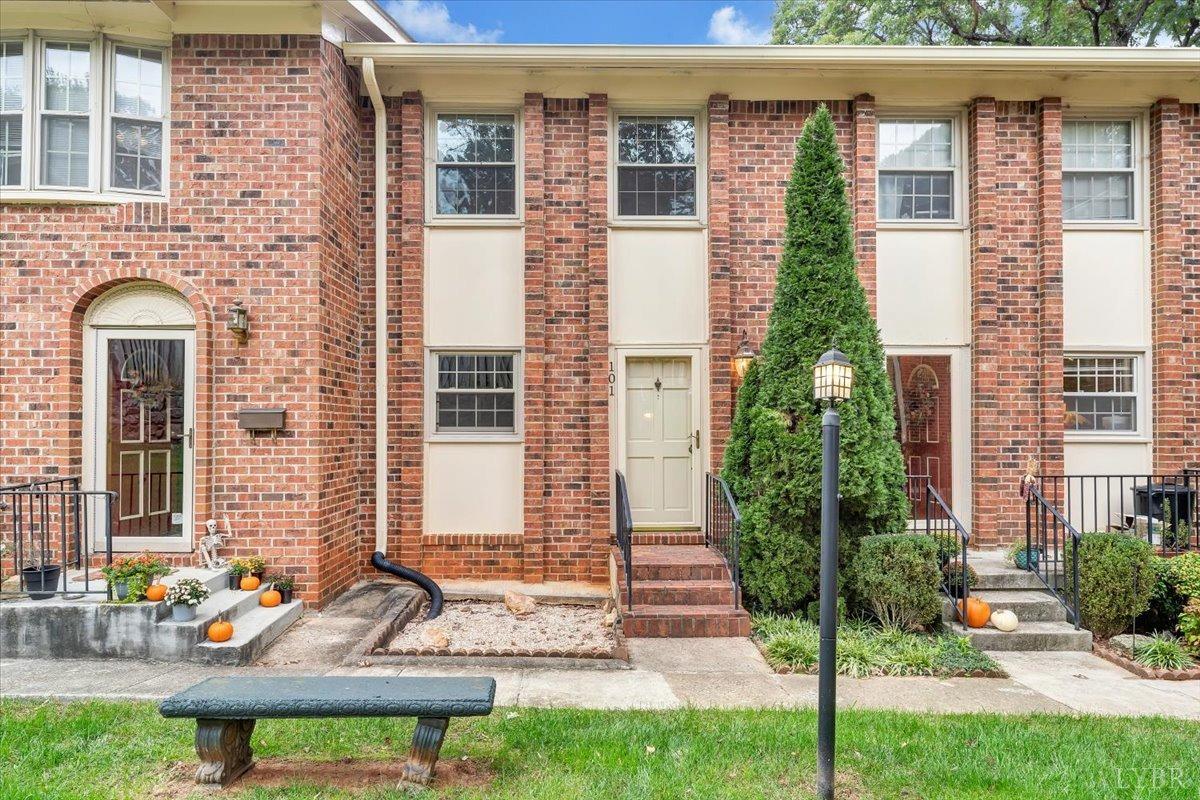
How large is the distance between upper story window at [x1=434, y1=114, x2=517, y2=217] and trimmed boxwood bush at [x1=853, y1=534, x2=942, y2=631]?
529 cm

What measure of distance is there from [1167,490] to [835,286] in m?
4.47

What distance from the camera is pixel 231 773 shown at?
10.4 feet

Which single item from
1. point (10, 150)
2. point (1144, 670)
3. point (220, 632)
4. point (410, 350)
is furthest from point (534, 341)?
point (1144, 670)

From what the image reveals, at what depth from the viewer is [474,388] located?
7.39 meters

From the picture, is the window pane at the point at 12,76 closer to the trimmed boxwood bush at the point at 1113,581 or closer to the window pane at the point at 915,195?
the window pane at the point at 915,195

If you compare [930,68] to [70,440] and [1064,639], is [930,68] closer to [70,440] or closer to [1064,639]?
[1064,639]

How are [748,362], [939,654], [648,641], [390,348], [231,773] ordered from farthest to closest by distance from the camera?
[390,348] < [748,362] < [648,641] < [939,654] < [231,773]

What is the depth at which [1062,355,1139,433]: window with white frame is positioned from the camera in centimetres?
752

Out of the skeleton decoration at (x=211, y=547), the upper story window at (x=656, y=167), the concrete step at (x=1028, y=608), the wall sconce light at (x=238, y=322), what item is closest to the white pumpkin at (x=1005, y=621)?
the concrete step at (x=1028, y=608)

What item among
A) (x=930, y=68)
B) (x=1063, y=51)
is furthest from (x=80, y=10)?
(x=1063, y=51)

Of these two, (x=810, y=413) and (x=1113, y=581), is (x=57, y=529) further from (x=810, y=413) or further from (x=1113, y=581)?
(x=1113, y=581)

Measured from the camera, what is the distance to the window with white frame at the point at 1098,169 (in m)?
7.57

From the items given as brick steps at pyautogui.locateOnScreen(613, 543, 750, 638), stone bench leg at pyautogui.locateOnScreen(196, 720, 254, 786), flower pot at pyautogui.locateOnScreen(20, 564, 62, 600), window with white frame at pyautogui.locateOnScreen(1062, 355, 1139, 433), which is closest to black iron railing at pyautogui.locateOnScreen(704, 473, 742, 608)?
brick steps at pyautogui.locateOnScreen(613, 543, 750, 638)

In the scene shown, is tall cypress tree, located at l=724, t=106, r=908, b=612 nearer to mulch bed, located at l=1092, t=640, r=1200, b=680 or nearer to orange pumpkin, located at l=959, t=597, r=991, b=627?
orange pumpkin, located at l=959, t=597, r=991, b=627
